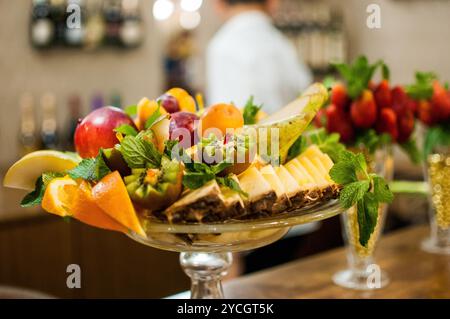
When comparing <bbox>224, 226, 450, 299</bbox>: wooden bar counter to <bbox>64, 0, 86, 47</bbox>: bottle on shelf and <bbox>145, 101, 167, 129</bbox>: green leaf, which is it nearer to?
<bbox>145, 101, 167, 129</bbox>: green leaf

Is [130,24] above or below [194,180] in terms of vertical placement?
above

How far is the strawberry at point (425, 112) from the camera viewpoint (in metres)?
1.26

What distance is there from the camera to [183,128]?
817 mm

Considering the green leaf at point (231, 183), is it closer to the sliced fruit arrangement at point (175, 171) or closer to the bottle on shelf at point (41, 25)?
the sliced fruit arrangement at point (175, 171)

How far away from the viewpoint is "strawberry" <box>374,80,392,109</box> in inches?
44.7

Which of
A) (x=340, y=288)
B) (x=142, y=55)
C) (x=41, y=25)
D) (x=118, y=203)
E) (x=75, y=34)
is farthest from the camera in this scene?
(x=142, y=55)

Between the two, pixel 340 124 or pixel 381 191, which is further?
pixel 340 124

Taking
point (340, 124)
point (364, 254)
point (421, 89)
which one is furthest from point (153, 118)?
point (421, 89)

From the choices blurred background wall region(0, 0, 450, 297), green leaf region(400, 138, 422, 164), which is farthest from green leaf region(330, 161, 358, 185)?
blurred background wall region(0, 0, 450, 297)

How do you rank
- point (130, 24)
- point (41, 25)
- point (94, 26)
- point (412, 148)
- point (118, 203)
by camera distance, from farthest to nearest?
point (130, 24) → point (94, 26) → point (41, 25) → point (412, 148) → point (118, 203)

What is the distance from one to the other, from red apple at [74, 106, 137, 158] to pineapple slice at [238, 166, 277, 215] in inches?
8.5

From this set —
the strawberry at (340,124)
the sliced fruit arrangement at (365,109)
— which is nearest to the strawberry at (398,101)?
the sliced fruit arrangement at (365,109)

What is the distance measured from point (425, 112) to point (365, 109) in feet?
0.74

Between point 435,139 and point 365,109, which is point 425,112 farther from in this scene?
point 365,109
